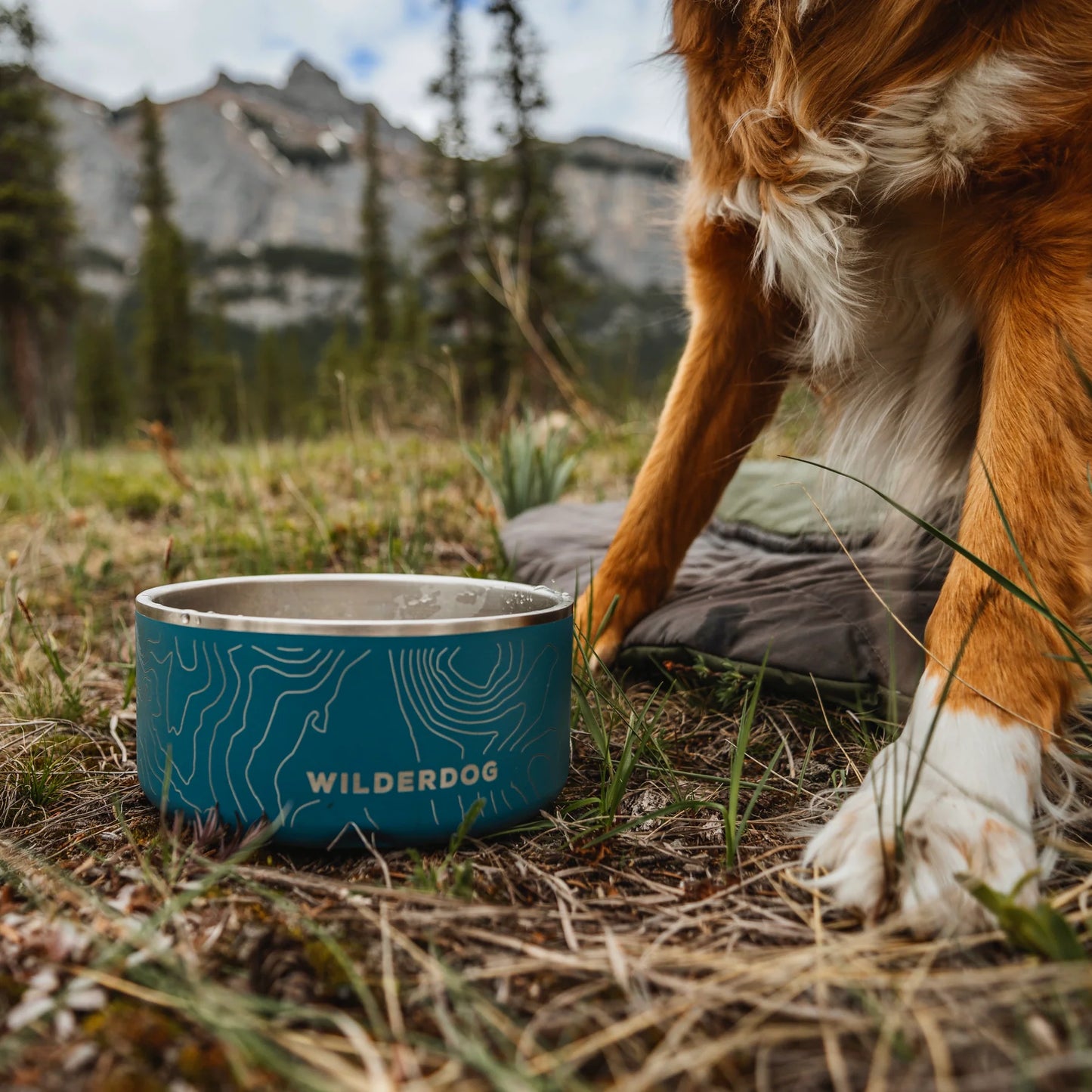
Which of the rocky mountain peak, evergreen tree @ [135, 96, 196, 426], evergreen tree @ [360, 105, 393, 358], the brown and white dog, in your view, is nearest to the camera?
the brown and white dog

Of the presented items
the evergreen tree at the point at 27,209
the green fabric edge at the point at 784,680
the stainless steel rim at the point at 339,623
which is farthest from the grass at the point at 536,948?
the evergreen tree at the point at 27,209

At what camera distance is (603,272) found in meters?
83.9

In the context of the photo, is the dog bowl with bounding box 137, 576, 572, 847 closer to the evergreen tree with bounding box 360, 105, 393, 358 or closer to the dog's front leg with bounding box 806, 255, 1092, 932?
the dog's front leg with bounding box 806, 255, 1092, 932

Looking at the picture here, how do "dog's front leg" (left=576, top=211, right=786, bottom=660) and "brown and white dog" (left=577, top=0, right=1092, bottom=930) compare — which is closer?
"brown and white dog" (left=577, top=0, right=1092, bottom=930)

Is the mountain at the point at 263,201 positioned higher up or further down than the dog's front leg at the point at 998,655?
higher up

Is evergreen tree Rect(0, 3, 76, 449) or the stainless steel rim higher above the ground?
evergreen tree Rect(0, 3, 76, 449)

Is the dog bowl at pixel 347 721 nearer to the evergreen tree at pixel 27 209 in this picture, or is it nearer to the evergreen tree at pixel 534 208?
the evergreen tree at pixel 534 208

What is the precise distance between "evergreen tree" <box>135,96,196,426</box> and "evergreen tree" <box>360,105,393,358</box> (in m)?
7.30

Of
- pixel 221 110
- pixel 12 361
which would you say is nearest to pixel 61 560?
pixel 12 361

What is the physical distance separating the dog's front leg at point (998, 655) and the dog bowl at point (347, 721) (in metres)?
0.41

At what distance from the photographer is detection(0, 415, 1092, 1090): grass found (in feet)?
2.21

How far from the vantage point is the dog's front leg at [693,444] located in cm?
173

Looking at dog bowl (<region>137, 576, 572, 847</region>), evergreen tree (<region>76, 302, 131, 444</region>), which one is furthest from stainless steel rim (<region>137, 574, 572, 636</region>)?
evergreen tree (<region>76, 302, 131, 444</region>)

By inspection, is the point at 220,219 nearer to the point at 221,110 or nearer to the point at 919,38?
the point at 221,110
